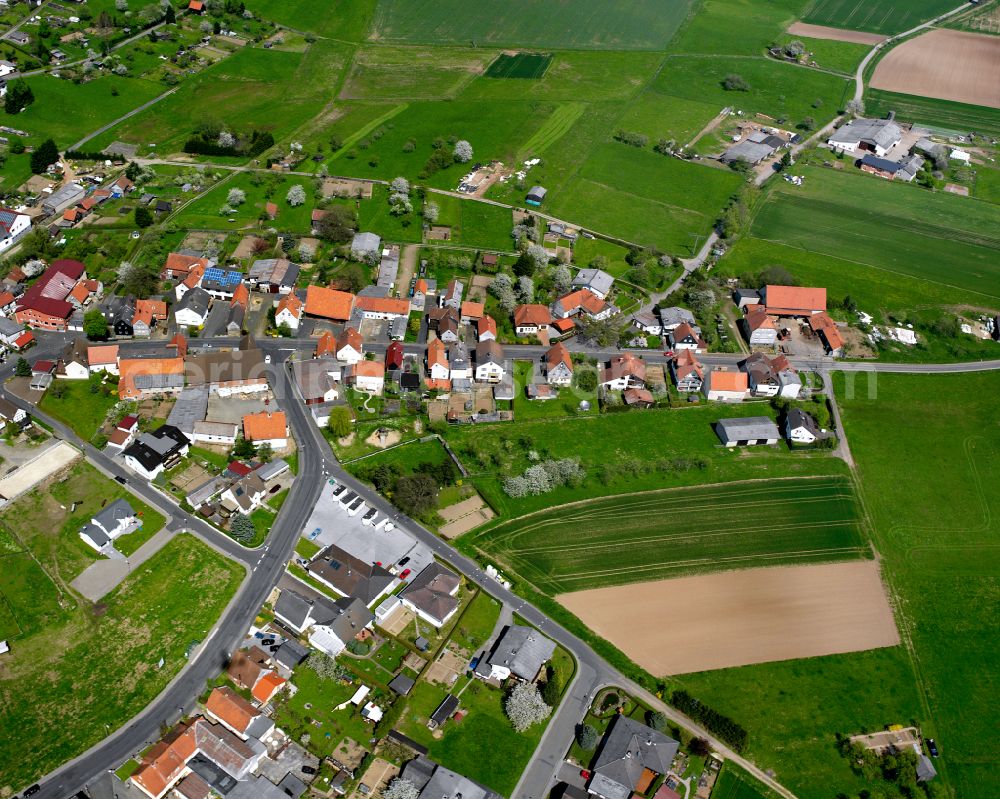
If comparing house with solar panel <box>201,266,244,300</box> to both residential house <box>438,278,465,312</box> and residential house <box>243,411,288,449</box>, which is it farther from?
residential house <box>243,411,288,449</box>

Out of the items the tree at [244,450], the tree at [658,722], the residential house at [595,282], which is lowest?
the tree at [658,722]

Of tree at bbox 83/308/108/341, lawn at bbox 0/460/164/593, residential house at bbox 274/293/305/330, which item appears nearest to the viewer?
lawn at bbox 0/460/164/593

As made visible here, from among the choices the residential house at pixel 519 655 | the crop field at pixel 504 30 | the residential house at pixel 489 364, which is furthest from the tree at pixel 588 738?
the crop field at pixel 504 30

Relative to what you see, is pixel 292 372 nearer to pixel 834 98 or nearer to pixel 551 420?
pixel 551 420

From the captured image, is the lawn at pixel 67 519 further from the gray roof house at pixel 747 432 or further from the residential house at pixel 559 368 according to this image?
the gray roof house at pixel 747 432

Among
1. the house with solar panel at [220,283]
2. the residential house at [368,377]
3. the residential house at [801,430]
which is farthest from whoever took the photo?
the house with solar panel at [220,283]

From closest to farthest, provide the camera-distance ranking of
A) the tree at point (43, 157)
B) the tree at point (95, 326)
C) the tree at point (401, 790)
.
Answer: the tree at point (401, 790) → the tree at point (95, 326) → the tree at point (43, 157)

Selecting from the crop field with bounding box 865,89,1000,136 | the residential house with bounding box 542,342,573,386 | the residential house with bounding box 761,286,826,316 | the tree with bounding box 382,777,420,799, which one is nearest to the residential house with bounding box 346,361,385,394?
the residential house with bounding box 542,342,573,386
